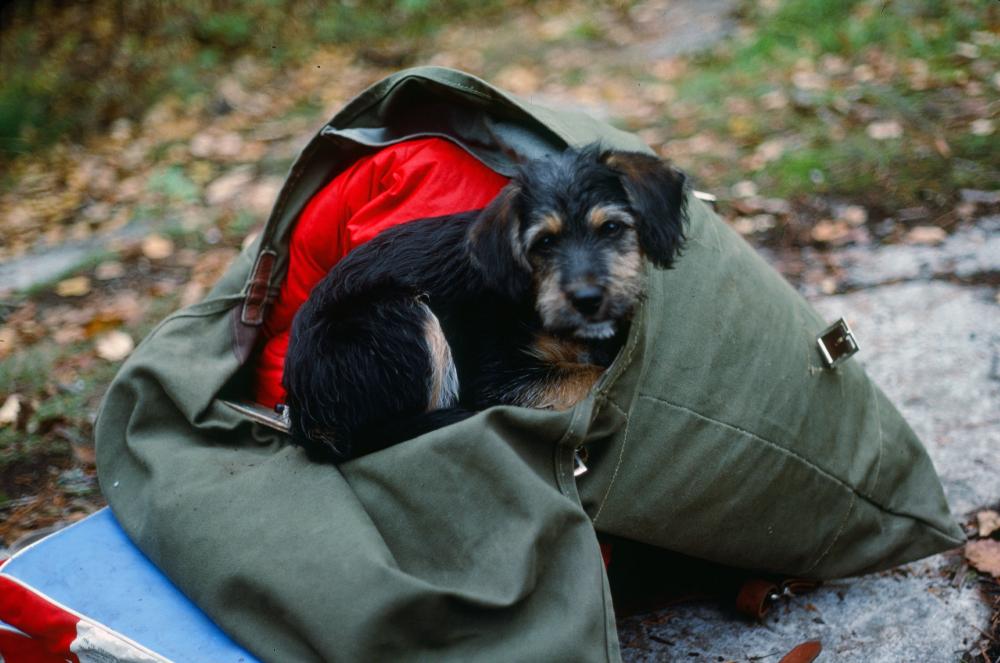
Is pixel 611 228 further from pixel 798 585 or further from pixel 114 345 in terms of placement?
pixel 114 345

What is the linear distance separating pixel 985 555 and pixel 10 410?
14.2 ft

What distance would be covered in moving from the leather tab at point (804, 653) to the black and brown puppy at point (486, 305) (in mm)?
1052

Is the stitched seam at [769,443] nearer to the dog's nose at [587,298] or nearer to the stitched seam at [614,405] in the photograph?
the stitched seam at [614,405]

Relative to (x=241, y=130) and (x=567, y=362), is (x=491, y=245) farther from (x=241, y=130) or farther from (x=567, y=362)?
(x=241, y=130)

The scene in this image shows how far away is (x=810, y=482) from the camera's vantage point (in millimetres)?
2869

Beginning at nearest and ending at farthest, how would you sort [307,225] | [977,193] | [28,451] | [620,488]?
1. [620,488]
2. [307,225]
3. [28,451]
4. [977,193]

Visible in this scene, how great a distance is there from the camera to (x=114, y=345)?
489 cm

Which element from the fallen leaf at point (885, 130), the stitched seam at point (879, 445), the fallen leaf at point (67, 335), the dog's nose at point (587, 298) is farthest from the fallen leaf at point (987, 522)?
the fallen leaf at point (67, 335)

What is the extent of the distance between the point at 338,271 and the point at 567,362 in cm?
88

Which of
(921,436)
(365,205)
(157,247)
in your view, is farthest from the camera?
(157,247)


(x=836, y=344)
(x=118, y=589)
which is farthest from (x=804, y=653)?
(x=118, y=589)

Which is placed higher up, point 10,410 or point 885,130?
point 10,410

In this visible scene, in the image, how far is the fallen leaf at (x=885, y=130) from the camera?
19.6ft

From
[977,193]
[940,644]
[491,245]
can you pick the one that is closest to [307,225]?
[491,245]
